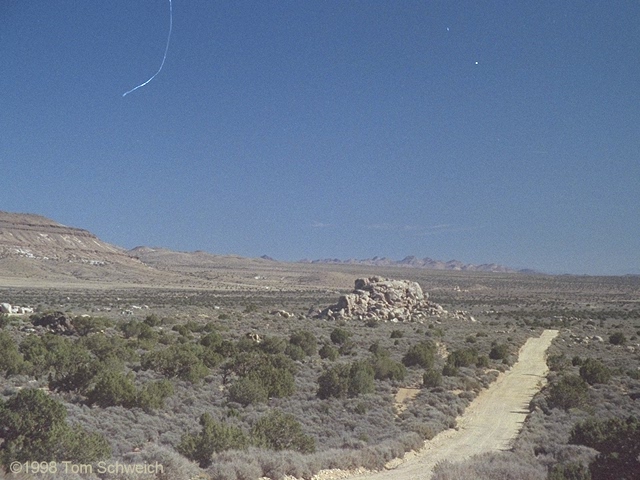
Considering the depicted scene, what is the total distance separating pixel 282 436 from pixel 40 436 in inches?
207

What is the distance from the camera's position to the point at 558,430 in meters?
14.9

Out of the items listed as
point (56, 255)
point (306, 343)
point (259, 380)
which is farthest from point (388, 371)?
point (56, 255)

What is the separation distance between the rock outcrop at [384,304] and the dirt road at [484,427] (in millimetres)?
25771

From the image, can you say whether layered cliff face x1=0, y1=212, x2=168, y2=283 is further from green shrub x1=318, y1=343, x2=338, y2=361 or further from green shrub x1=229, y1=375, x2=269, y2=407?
green shrub x1=229, y1=375, x2=269, y2=407

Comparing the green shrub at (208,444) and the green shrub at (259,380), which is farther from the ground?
the green shrub at (208,444)

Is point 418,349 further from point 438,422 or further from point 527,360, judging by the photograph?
point 438,422

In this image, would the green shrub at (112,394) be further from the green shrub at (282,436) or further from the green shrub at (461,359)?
the green shrub at (461,359)

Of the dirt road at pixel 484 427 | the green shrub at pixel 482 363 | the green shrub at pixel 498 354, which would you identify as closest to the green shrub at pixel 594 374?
the dirt road at pixel 484 427

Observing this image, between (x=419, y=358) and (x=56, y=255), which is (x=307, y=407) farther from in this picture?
(x=56, y=255)

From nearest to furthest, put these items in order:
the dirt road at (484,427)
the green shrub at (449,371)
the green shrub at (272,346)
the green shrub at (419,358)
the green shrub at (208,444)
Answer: the green shrub at (208,444) < the dirt road at (484,427) < the green shrub at (449,371) < the green shrub at (419,358) < the green shrub at (272,346)

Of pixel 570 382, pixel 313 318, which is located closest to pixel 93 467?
pixel 570 382

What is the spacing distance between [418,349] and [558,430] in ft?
38.8

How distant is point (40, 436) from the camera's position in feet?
32.8

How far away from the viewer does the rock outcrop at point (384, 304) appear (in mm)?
52531
